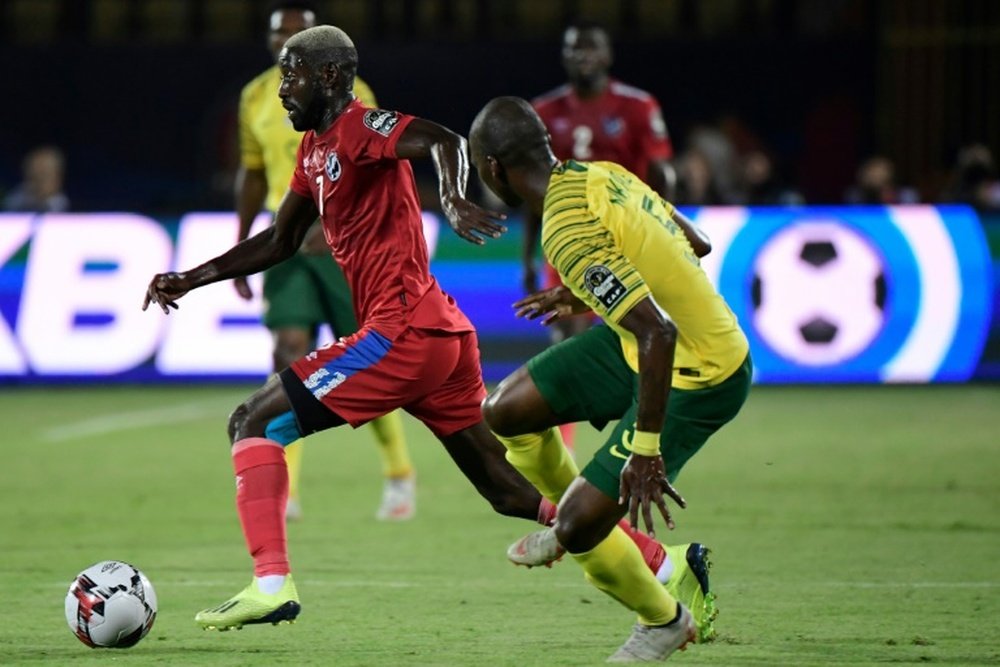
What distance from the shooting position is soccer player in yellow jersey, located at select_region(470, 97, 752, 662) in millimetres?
5285

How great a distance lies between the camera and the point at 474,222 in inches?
217

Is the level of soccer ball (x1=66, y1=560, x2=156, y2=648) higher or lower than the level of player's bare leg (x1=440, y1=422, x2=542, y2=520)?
lower

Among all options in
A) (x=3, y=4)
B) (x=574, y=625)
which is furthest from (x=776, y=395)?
(x=3, y=4)

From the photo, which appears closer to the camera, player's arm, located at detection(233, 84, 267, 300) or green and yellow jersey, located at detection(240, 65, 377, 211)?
green and yellow jersey, located at detection(240, 65, 377, 211)

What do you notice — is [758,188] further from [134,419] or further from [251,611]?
[251,611]

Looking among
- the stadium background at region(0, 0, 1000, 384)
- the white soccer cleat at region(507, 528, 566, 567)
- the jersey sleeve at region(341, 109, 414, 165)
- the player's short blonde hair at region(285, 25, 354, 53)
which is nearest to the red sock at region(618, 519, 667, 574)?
the white soccer cleat at region(507, 528, 566, 567)

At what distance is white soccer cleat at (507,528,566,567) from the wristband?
0.73 metres

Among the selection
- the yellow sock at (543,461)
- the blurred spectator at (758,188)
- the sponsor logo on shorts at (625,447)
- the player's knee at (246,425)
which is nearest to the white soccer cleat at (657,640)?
the sponsor logo on shorts at (625,447)

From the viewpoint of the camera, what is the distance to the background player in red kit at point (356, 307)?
19.7 feet

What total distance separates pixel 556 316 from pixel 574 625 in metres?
1.10

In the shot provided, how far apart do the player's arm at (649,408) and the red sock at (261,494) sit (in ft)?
4.14

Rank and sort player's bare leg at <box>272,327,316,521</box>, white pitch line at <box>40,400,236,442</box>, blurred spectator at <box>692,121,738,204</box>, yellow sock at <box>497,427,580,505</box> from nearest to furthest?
yellow sock at <box>497,427,580,505</box> < player's bare leg at <box>272,327,316,521</box> < white pitch line at <box>40,400,236,442</box> < blurred spectator at <box>692,121,738,204</box>

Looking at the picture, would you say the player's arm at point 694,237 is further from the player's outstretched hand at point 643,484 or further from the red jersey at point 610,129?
the red jersey at point 610,129

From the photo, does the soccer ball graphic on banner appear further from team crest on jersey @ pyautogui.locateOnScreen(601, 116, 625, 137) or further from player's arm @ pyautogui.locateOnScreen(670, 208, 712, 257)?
player's arm @ pyautogui.locateOnScreen(670, 208, 712, 257)
